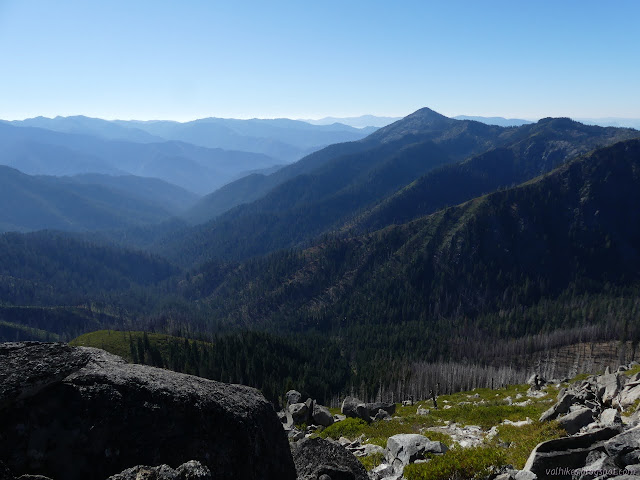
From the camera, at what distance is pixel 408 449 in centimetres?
2931

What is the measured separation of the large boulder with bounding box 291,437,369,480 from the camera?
21.4 meters

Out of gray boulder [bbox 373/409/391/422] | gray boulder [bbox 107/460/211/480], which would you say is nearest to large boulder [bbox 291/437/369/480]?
gray boulder [bbox 107/460/211/480]

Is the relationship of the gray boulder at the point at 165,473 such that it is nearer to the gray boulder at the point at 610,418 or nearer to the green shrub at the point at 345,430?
the gray boulder at the point at 610,418

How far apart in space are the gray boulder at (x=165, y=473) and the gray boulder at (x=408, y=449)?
18.5 metres

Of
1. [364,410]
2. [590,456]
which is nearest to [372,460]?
[590,456]

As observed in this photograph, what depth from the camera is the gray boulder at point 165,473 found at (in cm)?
1338

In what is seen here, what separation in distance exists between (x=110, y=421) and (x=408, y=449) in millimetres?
23066

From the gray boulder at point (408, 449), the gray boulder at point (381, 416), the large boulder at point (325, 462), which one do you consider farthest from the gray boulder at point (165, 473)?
the gray boulder at point (381, 416)

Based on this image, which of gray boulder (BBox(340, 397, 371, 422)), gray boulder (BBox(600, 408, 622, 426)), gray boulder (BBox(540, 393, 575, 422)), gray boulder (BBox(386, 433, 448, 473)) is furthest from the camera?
gray boulder (BBox(340, 397, 371, 422))

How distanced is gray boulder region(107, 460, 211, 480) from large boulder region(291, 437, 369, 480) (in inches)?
376

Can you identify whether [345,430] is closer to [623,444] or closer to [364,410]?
[364,410]

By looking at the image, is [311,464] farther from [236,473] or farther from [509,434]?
[509,434]

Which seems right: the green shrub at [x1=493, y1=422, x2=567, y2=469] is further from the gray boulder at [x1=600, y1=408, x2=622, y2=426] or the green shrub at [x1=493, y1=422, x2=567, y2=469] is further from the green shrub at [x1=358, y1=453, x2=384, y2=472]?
the green shrub at [x1=358, y1=453, x2=384, y2=472]

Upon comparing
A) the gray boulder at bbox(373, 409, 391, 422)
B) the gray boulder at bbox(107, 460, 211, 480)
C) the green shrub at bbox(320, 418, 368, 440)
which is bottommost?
the gray boulder at bbox(373, 409, 391, 422)
